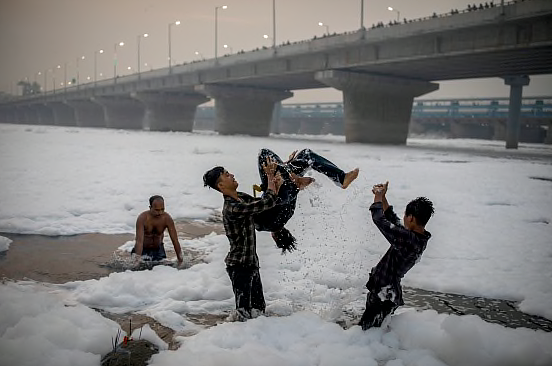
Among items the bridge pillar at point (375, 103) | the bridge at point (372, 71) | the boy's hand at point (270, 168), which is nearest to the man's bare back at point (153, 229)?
the boy's hand at point (270, 168)

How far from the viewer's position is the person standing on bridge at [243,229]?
397 centimetres

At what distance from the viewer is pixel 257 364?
11.0 ft

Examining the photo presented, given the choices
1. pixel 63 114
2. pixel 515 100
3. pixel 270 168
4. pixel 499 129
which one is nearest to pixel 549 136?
pixel 499 129

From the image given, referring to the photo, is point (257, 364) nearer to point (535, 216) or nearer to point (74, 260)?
point (74, 260)

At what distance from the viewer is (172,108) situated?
59.2m

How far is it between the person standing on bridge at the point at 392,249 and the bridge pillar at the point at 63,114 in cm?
10439

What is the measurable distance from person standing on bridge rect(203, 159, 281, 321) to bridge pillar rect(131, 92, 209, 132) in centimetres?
5541

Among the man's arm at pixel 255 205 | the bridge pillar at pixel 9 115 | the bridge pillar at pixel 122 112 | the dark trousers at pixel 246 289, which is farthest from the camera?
the bridge pillar at pixel 9 115

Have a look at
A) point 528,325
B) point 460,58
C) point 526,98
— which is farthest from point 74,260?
point 526,98

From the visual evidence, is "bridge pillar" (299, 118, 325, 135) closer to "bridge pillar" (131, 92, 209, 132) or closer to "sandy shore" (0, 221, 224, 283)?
"bridge pillar" (131, 92, 209, 132)

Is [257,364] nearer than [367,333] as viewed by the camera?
Yes

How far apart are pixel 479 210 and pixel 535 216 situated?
43.1 inches

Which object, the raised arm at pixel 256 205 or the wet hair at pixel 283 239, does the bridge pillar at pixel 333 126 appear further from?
the raised arm at pixel 256 205

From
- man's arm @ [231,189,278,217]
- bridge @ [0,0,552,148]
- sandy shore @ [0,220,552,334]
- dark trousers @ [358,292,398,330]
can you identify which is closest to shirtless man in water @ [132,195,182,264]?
sandy shore @ [0,220,552,334]
